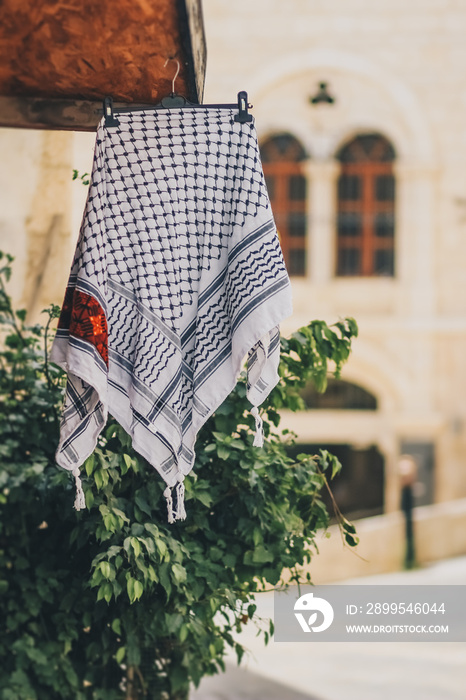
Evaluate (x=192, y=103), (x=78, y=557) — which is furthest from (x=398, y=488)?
(x=192, y=103)

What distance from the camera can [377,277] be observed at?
1670 cm

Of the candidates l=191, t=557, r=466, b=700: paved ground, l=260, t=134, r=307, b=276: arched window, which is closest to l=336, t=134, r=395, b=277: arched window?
l=260, t=134, r=307, b=276: arched window

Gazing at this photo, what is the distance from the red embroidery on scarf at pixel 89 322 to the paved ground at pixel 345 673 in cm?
478

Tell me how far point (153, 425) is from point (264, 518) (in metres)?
1.18

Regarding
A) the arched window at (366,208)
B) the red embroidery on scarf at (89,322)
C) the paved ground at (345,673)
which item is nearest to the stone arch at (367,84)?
the arched window at (366,208)

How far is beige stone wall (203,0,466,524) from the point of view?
1633 cm

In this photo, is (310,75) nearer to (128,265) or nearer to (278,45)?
(278,45)

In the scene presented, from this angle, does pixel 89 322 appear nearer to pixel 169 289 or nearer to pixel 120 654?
pixel 169 289

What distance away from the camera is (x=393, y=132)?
Result: 646 inches

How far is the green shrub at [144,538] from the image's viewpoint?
11.2 feet

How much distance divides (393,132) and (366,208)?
132cm

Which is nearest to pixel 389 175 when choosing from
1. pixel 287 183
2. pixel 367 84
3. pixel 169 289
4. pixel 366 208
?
pixel 366 208

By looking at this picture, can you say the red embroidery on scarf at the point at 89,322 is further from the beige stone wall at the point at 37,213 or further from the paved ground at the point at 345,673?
the paved ground at the point at 345,673

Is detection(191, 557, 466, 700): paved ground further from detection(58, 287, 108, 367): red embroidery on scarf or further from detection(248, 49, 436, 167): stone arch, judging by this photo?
detection(248, 49, 436, 167): stone arch
